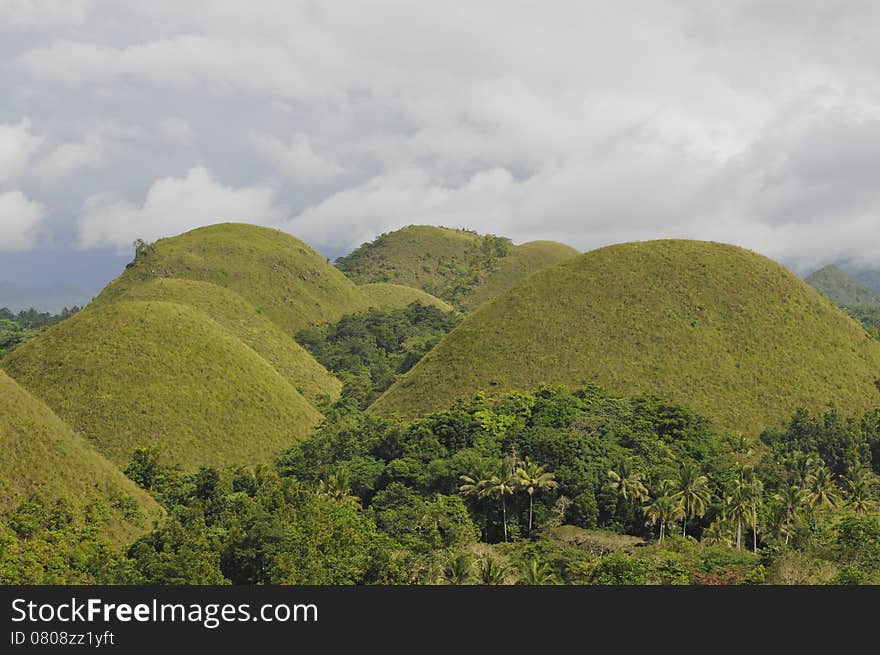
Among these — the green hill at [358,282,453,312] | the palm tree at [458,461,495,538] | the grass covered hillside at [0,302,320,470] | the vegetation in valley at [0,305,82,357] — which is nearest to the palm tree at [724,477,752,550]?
the palm tree at [458,461,495,538]

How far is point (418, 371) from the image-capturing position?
9612 cm

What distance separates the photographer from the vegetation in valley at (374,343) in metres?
117

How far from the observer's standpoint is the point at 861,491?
61.5 metres

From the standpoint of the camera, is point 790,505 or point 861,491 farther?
point 861,491

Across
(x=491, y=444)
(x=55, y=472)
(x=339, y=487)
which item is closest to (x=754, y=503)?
(x=491, y=444)

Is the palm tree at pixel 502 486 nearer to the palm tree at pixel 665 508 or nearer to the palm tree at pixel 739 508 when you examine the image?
the palm tree at pixel 665 508

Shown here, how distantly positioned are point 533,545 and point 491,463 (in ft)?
28.0

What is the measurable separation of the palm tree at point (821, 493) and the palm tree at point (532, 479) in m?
18.0

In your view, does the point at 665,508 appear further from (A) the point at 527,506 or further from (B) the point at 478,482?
(B) the point at 478,482

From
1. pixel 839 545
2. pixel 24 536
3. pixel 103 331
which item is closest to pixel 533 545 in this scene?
pixel 839 545

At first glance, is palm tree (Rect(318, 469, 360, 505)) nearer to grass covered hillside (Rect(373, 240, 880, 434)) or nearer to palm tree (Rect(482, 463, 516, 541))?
palm tree (Rect(482, 463, 516, 541))

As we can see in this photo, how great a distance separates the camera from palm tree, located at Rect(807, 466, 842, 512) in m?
57.3

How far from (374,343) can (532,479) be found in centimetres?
8943

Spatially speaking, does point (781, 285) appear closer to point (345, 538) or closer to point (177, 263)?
point (345, 538)
